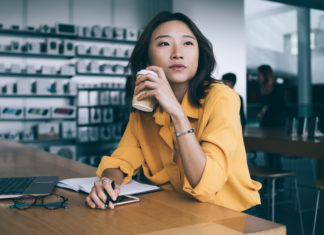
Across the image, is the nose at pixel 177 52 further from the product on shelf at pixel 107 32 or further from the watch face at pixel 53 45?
the product on shelf at pixel 107 32

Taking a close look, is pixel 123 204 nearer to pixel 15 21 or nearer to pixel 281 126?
pixel 281 126

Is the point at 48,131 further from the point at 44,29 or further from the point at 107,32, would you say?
the point at 107,32

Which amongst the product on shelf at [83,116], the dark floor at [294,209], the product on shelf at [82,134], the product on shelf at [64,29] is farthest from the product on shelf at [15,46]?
the dark floor at [294,209]

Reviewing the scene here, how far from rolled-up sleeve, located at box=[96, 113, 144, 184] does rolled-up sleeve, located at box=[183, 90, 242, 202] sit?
334 mm

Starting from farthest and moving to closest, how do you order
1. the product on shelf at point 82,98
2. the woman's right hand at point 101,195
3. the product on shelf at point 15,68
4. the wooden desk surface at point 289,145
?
the product on shelf at point 82,98, the product on shelf at point 15,68, the wooden desk surface at point 289,145, the woman's right hand at point 101,195

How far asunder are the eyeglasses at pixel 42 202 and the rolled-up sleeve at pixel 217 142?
363mm

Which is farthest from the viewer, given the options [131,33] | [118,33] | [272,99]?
[131,33]

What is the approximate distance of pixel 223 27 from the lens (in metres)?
6.84

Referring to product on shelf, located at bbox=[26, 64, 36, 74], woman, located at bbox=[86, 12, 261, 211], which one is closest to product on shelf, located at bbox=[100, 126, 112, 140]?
product on shelf, located at bbox=[26, 64, 36, 74]

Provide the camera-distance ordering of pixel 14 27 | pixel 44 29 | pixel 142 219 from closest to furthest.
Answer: pixel 142 219 → pixel 14 27 → pixel 44 29

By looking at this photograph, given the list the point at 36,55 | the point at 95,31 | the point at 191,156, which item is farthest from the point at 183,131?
the point at 95,31

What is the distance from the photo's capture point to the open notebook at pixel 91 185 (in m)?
1.17

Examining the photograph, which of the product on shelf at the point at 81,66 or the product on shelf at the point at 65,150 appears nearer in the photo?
the product on shelf at the point at 65,150

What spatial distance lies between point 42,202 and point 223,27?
6.30 m
